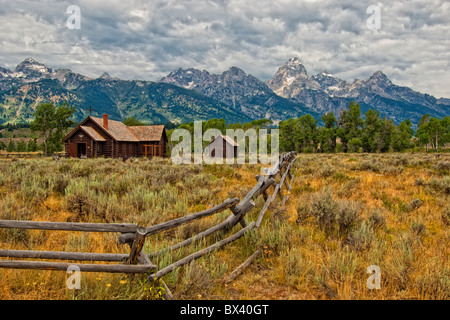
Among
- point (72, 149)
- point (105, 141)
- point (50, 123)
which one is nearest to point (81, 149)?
point (72, 149)

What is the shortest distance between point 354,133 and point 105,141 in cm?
5392

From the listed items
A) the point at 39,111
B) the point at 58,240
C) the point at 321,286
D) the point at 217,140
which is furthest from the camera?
the point at 39,111

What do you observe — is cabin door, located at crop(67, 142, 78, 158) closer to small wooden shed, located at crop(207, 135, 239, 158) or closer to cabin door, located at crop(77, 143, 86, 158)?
cabin door, located at crop(77, 143, 86, 158)

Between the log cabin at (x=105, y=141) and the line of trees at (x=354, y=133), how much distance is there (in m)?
39.5

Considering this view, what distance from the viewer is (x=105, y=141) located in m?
32.2

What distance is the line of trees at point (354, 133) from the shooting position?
57.8 m

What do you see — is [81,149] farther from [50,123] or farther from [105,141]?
[50,123]

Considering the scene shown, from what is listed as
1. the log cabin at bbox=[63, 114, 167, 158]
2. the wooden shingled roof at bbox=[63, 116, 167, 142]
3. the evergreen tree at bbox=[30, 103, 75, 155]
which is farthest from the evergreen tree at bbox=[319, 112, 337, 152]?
the evergreen tree at bbox=[30, 103, 75, 155]

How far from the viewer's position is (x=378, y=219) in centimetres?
538

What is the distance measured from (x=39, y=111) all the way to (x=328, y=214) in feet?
187

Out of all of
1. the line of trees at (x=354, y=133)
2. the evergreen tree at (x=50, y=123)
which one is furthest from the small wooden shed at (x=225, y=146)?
the evergreen tree at (x=50, y=123)

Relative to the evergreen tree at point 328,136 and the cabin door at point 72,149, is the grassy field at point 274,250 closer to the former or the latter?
the cabin door at point 72,149
